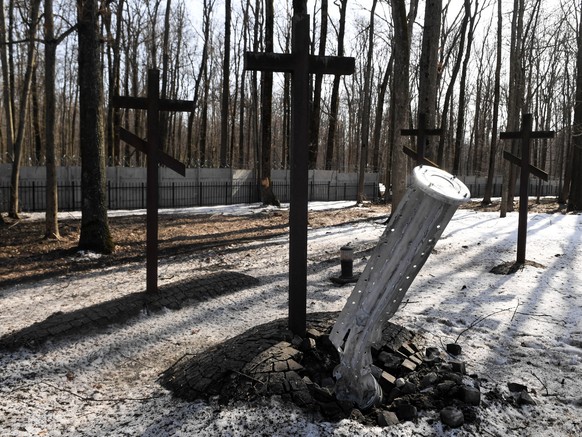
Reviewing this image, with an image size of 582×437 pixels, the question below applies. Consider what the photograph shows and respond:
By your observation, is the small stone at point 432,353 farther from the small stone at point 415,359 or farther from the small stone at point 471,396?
the small stone at point 471,396

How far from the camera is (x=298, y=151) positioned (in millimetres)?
4281

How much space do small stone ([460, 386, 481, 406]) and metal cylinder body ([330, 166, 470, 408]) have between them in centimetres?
65

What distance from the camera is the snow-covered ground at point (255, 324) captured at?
3.23 m

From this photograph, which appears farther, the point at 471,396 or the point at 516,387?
the point at 516,387

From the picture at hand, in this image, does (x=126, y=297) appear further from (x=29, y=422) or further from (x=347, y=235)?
(x=347, y=235)

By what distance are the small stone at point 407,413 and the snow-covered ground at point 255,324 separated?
0.07 m

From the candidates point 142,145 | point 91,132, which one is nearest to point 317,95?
point 91,132

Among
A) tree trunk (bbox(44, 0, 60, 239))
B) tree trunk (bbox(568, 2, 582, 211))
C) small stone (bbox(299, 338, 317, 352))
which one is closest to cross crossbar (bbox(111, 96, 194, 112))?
small stone (bbox(299, 338, 317, 352))

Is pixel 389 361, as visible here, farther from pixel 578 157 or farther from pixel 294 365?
pixel 578 157

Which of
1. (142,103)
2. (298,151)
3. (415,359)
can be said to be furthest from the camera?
(142,103)

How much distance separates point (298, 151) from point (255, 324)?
2308mm

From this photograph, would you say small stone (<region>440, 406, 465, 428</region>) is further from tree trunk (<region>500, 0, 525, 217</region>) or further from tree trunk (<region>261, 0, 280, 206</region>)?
tree trunk (<region>261, 0, 280, 206</region>)

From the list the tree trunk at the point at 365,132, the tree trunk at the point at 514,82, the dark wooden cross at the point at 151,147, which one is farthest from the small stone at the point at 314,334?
the tree trunk at the point at 365,132

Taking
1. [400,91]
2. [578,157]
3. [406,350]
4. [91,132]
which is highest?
[400,91]
